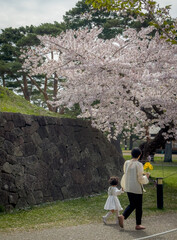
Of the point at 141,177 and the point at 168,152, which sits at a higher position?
the point at 141,177

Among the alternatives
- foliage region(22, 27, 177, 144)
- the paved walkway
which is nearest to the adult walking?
the paved walkway

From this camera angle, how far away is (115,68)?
11133 mm

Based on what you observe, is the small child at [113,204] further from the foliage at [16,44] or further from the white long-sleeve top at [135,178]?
the foliage at [16,44]

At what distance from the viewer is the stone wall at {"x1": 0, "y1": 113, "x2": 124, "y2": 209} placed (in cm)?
905

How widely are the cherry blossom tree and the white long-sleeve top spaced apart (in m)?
4.81

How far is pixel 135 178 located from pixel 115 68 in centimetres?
521

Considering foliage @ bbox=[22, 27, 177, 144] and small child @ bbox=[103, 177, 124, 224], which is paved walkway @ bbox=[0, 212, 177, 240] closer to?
small child @ bbox=[103, 177, 124, 224]

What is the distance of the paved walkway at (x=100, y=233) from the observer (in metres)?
6.10

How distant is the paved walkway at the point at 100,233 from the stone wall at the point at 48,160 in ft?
8.16

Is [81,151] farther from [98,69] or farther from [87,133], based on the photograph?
[98,69]

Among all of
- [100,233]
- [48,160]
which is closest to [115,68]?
[48,160]

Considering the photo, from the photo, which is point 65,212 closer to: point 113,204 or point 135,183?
point 113,204

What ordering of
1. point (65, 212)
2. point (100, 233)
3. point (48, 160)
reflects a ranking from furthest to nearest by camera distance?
point (48, 160), point (65, 212), point (100, 233)

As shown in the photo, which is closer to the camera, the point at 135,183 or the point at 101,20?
the point at 135,183
